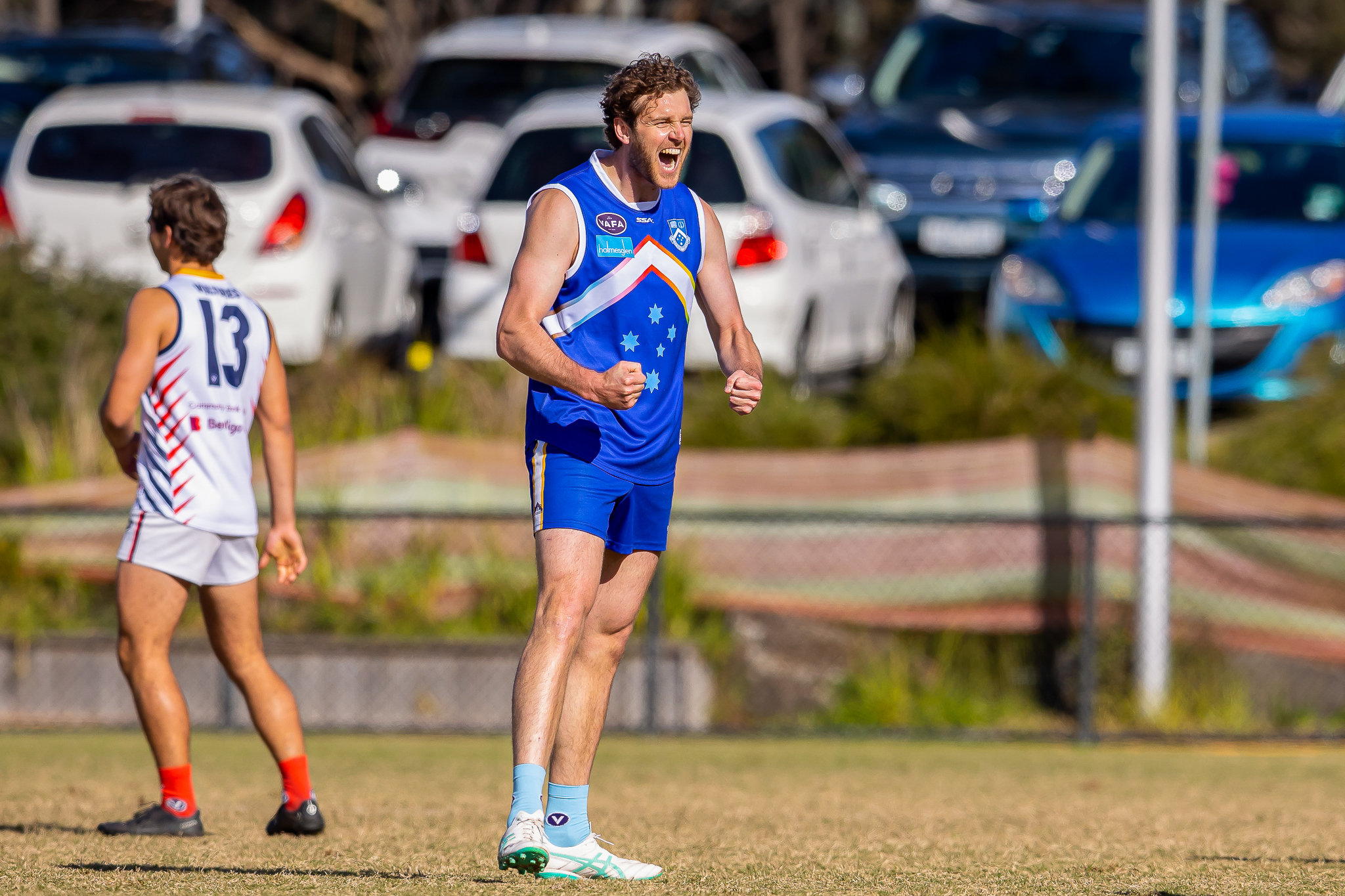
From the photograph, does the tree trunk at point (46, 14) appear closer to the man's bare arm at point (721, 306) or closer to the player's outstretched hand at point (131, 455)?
the player's outstretched hand at point (131, 455)

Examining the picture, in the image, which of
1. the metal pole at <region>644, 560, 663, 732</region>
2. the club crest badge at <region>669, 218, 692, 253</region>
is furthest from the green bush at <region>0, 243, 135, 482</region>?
the club crest badge at <region>669, 218, 692, 253</region>

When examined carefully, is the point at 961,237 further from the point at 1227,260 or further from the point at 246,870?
the point at 246,870

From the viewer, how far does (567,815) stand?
5008 millimetres

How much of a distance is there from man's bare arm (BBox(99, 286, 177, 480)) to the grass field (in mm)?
1169

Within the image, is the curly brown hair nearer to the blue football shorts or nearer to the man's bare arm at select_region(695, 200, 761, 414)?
the man's bare arm at select_region(695, 200, 761, 414)

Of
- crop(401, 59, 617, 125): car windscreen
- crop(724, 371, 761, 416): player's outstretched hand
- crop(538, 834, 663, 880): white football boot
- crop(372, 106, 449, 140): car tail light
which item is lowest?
crop(538, 834, 663, 880): white football boot

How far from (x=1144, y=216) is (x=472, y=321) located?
3954mm

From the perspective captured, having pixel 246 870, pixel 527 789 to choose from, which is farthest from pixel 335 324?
pixel 527 789

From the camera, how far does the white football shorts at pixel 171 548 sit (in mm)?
5645

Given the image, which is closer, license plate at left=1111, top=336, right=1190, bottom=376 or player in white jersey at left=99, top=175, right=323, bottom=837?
player in white jersey at left=99, top=175, right=323, bottom=837

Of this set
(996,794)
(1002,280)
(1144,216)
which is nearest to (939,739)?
(996,794)

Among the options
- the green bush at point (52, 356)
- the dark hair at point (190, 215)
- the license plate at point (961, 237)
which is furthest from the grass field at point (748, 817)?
the license plate at point (961, 237)

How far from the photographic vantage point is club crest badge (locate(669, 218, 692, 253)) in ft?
16.6

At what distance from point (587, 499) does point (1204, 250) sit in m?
7.55
